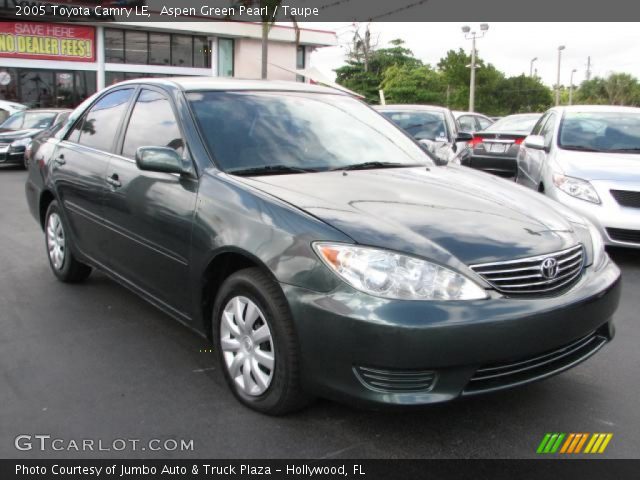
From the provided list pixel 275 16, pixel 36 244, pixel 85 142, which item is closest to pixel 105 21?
pixel 275 16

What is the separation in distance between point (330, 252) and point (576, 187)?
4.35 metres

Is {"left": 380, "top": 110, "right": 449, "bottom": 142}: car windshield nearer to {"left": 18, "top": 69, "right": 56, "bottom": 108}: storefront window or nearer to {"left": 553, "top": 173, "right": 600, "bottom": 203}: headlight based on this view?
{"left": 553, "top": 173, "right": 600, "bottom": 203}: headlight

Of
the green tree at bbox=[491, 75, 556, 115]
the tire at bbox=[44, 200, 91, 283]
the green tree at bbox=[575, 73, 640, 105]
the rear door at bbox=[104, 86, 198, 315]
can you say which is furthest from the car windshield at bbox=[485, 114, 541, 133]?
the green tree at bbox=[575, 73, 640, 105]

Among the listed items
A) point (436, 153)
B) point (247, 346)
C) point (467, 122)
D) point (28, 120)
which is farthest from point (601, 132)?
point (28, 120)

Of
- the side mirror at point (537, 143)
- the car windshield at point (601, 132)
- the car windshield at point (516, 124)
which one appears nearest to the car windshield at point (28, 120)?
the car windshield at point (516, 124)

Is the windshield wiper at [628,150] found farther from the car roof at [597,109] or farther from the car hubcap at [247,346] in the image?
the car hubcap at [247,346]

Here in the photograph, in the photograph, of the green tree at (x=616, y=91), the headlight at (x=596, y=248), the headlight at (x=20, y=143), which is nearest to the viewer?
the headlight at (x=596, y=248)

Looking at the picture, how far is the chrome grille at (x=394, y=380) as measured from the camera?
8.34 ft

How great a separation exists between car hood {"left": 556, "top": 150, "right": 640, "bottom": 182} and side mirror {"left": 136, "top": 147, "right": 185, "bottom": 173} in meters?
4.33

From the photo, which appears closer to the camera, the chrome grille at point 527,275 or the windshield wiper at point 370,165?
the chrome grille at point 527,275

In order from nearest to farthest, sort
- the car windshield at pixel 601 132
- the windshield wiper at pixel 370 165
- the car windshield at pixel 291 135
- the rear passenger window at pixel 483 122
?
the car windshield at pixel 291 135
the windshield wiper at pixel 370 165
the car windshield at pixel 601 132
the rear passenger window at pixel 483 122

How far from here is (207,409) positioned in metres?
3.09

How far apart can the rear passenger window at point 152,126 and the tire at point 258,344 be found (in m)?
1.00

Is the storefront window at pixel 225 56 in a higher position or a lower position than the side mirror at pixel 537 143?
higher
